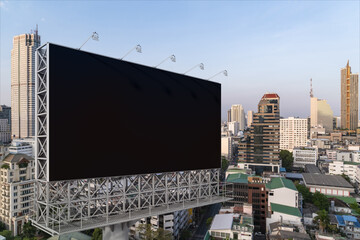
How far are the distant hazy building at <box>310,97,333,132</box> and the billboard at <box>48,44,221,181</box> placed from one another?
204 m

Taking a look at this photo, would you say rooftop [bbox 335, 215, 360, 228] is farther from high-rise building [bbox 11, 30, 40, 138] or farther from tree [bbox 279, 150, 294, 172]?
high-rise building [bbox 11, 30, 40, 138]

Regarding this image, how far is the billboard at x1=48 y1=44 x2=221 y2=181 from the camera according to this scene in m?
9.11

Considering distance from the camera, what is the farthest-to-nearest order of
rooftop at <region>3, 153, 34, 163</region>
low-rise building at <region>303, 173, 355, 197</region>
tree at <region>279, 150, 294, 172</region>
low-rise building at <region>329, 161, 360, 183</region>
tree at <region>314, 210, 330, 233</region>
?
1. tree at <region>279, 150, 294, 172</region>
2. low-rise building at <region>329, 161, 360, 183</region>
3. low-rise building at <region>303, 173, 355, 197</region>
4. rooftop at <region>3, 153, 34, 163</region>
5. tree at <region>314, 210, 330, 233</region>

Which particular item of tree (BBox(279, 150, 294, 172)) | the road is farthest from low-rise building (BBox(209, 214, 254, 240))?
tree (BBox(279, 150, 294, 172))

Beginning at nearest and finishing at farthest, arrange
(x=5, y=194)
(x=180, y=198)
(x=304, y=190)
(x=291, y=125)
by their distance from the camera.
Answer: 1. (x=180, y=198)
2. (x=5, y=194)
3. (x=304, y=190)
4. (x=291, y=125)

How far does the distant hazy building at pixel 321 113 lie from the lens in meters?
185

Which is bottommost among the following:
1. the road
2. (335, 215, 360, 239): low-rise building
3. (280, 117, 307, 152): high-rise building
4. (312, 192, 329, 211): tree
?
the road

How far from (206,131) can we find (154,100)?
158 inches

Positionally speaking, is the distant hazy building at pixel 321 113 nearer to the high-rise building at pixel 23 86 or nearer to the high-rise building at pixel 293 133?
the high-rise building at pixel 293 133

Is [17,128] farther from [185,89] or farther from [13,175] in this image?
[185,89]

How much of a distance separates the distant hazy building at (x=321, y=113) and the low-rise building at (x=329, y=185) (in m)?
150

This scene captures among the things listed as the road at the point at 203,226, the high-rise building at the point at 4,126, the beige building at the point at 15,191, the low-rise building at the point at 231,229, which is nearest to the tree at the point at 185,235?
the road at the point at 203,226

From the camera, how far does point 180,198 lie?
42.1 feet

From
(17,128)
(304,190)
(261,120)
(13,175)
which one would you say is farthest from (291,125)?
(17,128)
